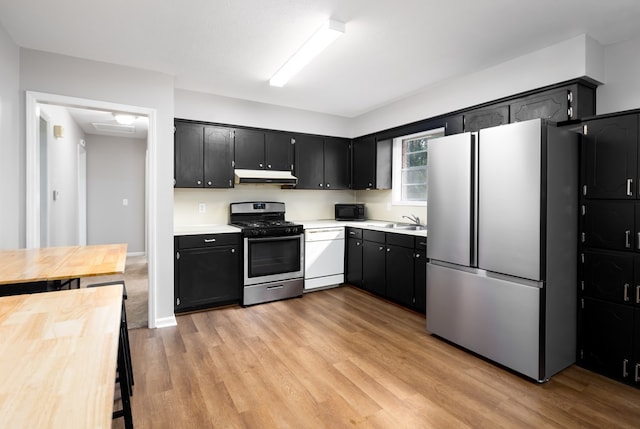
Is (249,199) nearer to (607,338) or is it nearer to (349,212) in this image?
(349,212)

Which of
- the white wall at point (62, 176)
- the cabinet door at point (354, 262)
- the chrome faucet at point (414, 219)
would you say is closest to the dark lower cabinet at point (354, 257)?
the cabinet door at point (354, 262)

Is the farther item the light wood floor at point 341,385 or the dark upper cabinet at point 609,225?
the dark upper cabinet at point 609,225

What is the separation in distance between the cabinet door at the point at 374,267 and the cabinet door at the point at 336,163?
114 cm

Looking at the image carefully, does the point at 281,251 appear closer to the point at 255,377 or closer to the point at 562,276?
the point at 255,377

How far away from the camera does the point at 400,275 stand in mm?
3830

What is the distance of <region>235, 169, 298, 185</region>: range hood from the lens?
162 inches

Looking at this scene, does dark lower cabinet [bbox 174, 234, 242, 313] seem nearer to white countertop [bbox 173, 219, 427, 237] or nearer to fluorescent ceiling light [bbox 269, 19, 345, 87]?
white countertop [bbox 173, 219, 427, 237]

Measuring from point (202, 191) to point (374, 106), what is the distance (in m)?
2.58

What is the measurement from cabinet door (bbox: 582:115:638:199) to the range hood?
311 cm

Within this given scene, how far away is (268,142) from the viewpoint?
14.6 feet

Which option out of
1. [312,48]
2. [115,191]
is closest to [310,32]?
[312,48]

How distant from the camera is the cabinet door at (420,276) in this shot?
3.53 metres

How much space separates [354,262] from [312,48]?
2.79 m

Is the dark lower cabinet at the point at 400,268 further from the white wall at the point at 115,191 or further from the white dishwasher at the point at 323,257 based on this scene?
the white wall at the point at 115,191
